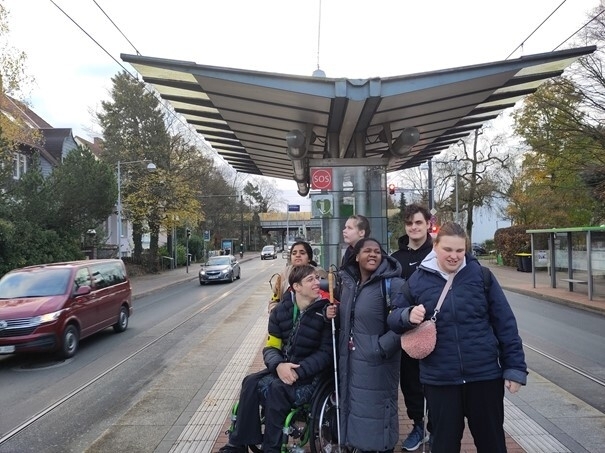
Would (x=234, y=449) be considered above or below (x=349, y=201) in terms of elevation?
below

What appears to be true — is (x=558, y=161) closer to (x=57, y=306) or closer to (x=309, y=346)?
(x=57, y=306)

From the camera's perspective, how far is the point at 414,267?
418 centimetres

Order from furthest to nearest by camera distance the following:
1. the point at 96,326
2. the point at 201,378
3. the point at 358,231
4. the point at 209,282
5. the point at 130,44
→ the point at 209,282
the point at 96,326
the point at 130,44
the point at 201,378
the point at 358,231

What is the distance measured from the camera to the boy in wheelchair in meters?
3.72

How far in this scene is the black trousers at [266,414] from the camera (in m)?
3.69

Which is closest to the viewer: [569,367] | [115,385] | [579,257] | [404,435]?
[404,435]

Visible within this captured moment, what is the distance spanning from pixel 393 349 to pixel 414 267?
1.10m

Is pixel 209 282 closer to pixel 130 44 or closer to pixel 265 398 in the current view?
pixel 130 44

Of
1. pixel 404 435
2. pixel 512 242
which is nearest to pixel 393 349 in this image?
pixel 404 435

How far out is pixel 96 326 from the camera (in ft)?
33.7

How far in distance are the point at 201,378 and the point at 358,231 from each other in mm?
4036

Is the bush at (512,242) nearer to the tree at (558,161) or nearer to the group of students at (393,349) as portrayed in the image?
the tree at (558,161)

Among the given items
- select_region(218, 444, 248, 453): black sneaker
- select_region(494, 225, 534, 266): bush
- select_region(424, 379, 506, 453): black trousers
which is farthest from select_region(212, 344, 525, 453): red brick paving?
select_region(494, 225, 534, 266): bush

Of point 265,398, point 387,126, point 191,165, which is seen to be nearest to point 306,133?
point 387,126
